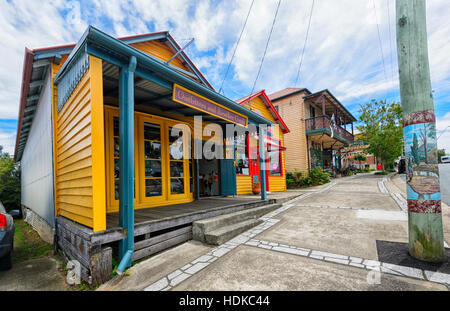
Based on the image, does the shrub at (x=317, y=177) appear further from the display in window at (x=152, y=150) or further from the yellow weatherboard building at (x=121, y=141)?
the display in window at (x=152, y=150)

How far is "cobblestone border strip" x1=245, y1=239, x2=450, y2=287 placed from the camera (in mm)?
2556

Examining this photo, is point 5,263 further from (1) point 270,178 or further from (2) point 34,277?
(1) point 270,178

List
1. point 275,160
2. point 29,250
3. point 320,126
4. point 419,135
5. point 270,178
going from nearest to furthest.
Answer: point 419,135, point 29,250, point 270,178, point 275,160, point 320,126

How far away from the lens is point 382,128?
19.7 metres

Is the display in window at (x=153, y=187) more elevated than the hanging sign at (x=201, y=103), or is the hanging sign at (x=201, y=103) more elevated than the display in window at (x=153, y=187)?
the hanging sign at (x=201, y=103)

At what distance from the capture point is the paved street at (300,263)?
2535 millimetres

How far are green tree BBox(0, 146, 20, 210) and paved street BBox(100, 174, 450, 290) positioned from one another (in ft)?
53.0

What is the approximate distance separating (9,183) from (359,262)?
64.0 feet

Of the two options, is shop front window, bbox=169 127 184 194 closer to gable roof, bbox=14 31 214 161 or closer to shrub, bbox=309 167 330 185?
gable roof, bbox=14 31 214 161

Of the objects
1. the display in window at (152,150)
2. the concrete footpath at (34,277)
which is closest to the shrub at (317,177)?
the display in window at (152,150)

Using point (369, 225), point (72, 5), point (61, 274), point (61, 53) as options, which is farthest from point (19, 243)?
point (369, 225)

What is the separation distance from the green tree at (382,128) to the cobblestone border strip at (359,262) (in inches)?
813

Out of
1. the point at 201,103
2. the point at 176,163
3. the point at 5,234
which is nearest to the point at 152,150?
the point at 176,163
